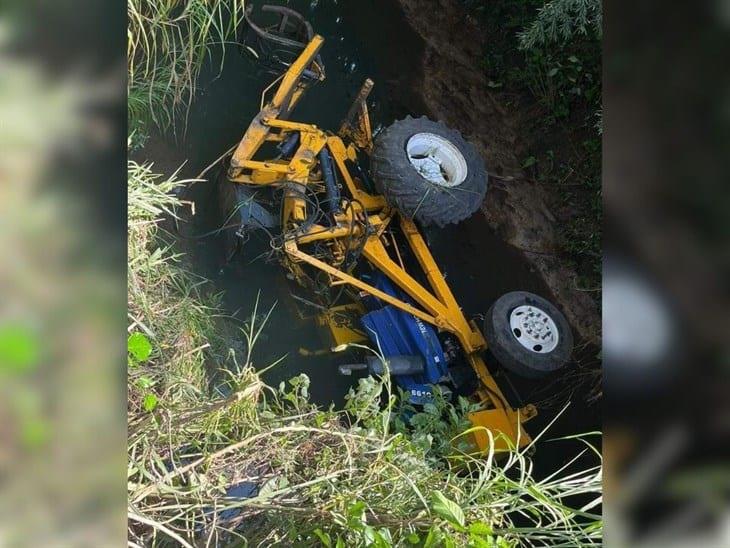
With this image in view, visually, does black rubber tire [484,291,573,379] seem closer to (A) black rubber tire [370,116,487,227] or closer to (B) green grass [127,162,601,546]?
(A) black rubber tire [370,116,487,227]

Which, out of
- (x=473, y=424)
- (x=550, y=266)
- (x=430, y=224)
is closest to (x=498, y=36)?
(x=550, y=266)

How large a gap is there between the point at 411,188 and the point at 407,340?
0.85 m

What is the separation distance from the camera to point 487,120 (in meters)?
4.83

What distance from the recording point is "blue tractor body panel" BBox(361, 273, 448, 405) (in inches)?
138

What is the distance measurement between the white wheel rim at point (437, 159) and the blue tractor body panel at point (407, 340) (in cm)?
69

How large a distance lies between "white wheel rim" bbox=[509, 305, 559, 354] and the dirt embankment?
882 millimetres

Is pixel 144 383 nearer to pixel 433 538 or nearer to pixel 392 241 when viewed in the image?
pixel 433 538

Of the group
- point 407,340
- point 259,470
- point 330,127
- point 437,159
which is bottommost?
point 407,340
